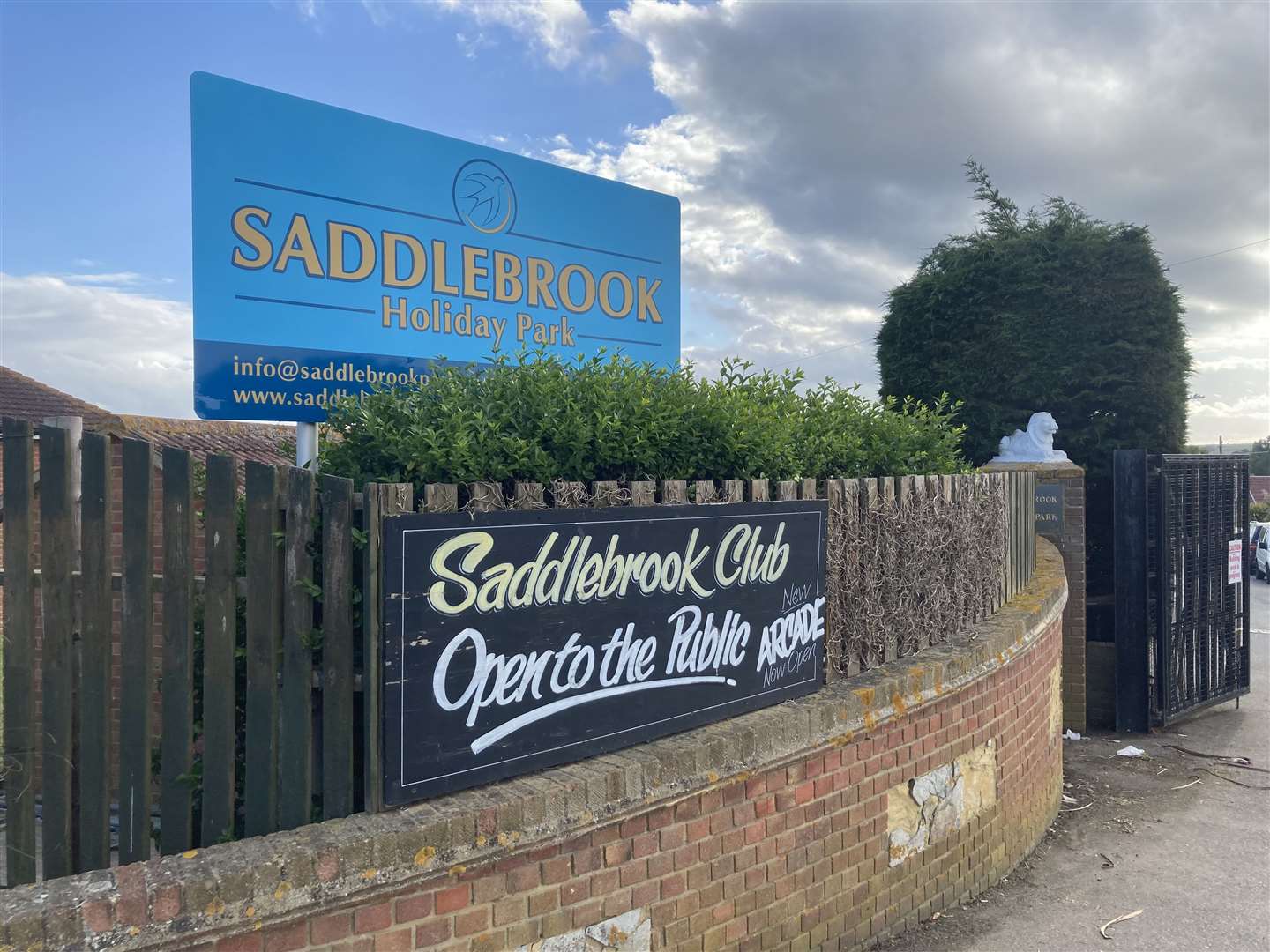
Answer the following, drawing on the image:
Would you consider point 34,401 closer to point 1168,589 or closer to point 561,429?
point 561,429

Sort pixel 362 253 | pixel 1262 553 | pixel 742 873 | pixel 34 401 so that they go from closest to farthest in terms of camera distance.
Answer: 1. pixel 742 873
2. pixel 362 253
3. pixel 34 401
4. pixel 1262 553

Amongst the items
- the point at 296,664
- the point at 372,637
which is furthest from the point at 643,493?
the point at 296,664

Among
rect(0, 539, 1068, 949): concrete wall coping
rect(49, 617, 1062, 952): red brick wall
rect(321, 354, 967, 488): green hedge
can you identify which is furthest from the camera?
rect(321, 354, 967, 488): green hedge

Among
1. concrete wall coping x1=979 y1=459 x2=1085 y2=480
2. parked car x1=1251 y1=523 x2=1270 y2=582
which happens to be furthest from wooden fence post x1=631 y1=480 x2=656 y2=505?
parked car x1=1251 y1=523 x2=1270 y2=582

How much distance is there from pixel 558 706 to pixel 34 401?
14093 millimetres

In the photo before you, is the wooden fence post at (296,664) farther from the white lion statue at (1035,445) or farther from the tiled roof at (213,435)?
the white lion statue at (1035,445)

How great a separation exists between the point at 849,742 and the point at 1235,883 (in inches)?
123

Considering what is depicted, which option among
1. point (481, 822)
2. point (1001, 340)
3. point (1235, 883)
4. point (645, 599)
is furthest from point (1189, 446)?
point (481, 822)

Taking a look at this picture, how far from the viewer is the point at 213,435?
34.9 feet

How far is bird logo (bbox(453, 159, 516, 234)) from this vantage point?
4379mm

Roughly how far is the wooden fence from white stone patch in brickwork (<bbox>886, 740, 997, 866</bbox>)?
2704 mm

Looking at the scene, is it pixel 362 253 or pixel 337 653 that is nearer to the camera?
pixel 337 653

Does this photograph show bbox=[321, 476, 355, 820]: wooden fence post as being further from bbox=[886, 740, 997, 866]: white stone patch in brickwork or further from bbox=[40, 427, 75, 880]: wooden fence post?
bbox=[886, 740, 997, 866]: white stone patch in brickwork

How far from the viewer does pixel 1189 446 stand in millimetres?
12938
